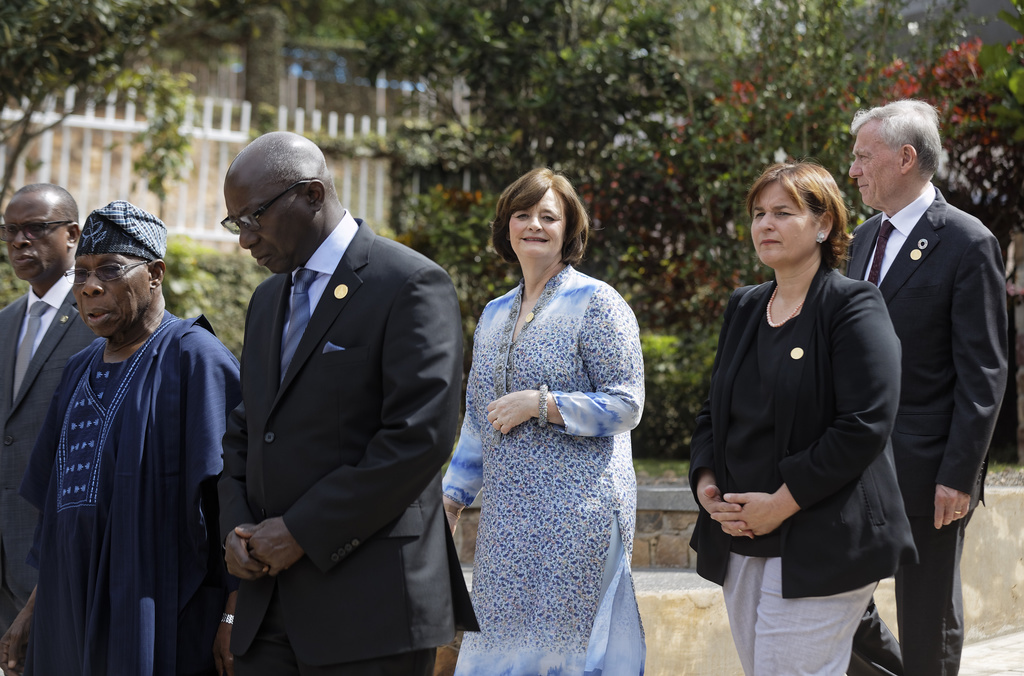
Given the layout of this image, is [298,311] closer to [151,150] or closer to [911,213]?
[911,213]

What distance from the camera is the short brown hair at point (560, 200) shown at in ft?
11.8

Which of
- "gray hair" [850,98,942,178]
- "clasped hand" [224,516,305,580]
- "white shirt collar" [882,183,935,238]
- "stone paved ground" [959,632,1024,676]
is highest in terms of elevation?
"gray hair" [850,98,942,178]

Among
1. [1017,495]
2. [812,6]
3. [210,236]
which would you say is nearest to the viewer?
[1017,495]

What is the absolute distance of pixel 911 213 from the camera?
3562 millimetres

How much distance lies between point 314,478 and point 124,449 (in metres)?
0.79

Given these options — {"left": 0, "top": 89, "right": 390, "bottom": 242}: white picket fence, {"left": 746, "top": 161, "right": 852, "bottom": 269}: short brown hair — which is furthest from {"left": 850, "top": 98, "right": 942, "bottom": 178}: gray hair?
{"left": 0, "top": 89, "right": 390, "bottom": 242}: white picket fence

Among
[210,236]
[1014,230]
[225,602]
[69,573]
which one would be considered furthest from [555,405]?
[210,236]

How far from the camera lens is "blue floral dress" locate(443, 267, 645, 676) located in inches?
130

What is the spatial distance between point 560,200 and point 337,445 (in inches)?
58.6

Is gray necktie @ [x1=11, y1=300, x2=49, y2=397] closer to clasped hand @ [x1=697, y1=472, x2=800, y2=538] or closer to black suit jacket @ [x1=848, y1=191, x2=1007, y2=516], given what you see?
clasped hand @ [x1=697, y1=472, x2=800, y2=538]

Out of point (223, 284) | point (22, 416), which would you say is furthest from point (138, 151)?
point (22, 416)

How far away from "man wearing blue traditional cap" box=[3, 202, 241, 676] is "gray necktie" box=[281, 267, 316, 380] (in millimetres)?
515

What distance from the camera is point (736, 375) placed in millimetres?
3082

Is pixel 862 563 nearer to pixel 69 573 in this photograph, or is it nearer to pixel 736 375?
pixel 736 375
